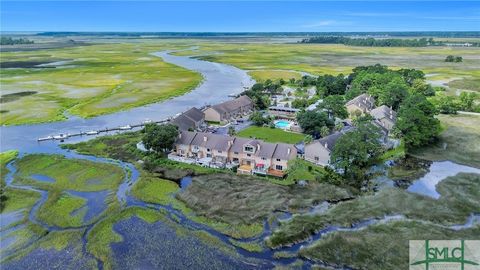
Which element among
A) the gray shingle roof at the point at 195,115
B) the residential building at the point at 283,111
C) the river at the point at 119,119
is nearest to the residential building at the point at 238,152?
the gray shingle roof at the point at 195,115

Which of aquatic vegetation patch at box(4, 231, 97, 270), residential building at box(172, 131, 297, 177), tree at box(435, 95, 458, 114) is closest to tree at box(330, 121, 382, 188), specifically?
residential building at box(172, 131, 297, 177)

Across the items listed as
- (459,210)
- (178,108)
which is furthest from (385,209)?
(178,108)

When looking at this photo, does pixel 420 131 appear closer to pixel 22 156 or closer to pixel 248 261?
pixel 248 261

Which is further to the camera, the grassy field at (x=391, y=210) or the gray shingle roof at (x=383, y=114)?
the gray shingle roof at (x=383, y=114)

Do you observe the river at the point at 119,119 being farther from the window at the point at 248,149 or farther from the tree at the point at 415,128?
the tree at the point at 415,128

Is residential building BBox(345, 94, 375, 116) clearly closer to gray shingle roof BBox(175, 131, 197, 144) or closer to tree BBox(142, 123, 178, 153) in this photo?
gray shingle roof BBox(175, 131, 197, 144)

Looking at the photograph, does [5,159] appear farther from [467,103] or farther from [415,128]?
[467,103]

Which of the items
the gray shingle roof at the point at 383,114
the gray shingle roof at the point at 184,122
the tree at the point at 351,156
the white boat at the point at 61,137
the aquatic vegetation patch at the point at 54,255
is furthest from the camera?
the gray shingle roof at the point at 383,114
